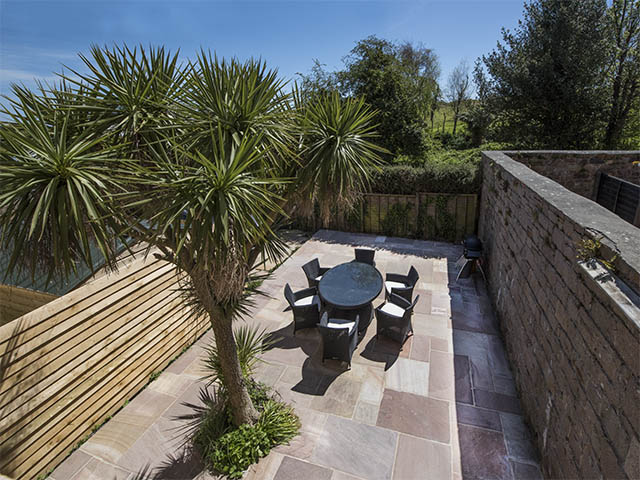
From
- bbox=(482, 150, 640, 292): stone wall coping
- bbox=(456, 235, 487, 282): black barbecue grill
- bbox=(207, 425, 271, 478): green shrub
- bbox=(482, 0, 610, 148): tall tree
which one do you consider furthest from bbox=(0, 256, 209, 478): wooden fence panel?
bbox=(482, 0, 610, 148): tall tree

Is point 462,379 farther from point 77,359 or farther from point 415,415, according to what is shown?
point 77,359

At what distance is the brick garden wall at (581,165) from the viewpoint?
7.30 meters

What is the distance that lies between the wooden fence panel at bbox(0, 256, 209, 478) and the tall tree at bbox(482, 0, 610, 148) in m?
12.0

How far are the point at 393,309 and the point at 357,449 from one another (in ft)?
7.26

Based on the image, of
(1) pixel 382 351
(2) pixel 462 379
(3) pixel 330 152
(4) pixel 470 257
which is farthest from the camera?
(4) pixel 470 257

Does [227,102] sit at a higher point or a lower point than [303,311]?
higher

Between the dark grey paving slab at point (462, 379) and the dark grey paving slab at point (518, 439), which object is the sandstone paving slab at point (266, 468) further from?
the dark grey paving slab at point (518, 439)

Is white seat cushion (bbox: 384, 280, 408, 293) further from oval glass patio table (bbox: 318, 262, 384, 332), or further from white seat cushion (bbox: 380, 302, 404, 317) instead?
white seat cushion (bbox: 380, 302, 404, 317)

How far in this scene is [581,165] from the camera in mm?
7484

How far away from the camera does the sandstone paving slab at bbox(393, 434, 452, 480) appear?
3176mm

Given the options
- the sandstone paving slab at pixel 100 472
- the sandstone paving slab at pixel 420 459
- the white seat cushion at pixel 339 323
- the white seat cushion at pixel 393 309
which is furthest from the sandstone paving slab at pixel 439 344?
the sandstone paving slab at pixel 100 472

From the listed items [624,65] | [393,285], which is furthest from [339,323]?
[624,65]

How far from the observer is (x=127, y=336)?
13.6 feet

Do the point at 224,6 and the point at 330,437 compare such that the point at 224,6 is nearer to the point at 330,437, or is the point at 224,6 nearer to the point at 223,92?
the point at 223,92
